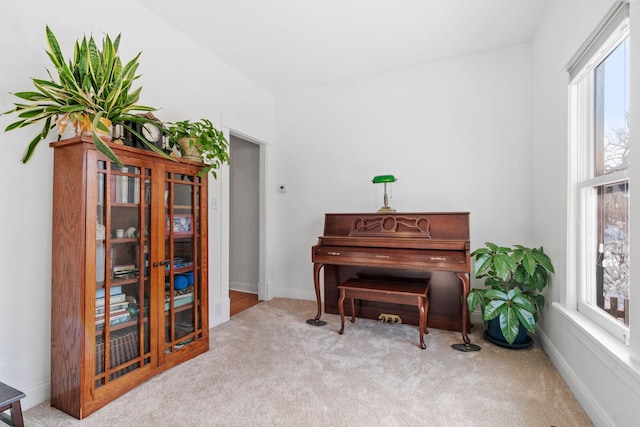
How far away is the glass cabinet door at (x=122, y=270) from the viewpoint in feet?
5.75

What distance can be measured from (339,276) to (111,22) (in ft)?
9.75

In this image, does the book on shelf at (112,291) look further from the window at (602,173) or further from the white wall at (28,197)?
the window at (602,173)

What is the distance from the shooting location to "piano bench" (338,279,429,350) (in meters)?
2.49

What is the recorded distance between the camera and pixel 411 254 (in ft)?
8.73

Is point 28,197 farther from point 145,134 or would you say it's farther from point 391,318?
point 391,318

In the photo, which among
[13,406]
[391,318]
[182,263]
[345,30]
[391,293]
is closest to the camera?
[13,406]

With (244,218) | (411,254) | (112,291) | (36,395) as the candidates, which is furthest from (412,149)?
(36,395)

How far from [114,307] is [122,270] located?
0.22 metres

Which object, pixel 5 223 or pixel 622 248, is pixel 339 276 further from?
pixel 5 223

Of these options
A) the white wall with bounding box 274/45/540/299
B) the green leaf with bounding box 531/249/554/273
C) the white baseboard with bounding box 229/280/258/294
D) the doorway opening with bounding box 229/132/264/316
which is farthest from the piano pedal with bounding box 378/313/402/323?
the white baseboard with bounding box 229/280/258/294

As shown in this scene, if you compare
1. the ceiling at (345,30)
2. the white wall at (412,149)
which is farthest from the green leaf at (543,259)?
the ceiling at (345,30)

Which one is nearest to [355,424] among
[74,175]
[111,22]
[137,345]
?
[137,345]

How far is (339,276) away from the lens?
337 cm

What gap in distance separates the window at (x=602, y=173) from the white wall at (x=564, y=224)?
74 millimetres
